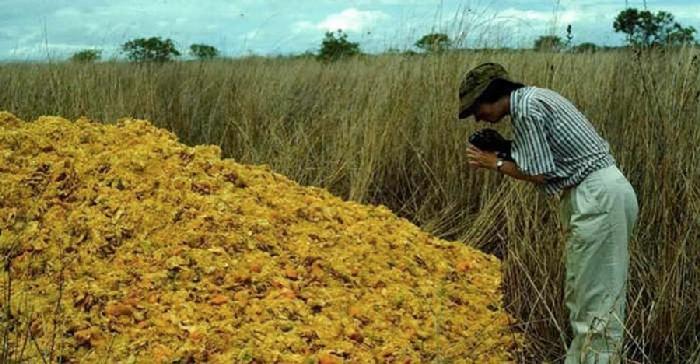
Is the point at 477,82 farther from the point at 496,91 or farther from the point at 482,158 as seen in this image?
the point at 482,158

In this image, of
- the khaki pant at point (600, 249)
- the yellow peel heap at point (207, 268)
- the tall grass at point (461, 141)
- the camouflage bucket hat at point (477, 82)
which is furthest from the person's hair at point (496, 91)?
the yellow peel heap at point (207, 268)

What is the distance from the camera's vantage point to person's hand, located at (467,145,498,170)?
3.04 metres

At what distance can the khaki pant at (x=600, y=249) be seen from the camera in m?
2.80

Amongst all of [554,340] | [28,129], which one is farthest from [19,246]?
[554,340]

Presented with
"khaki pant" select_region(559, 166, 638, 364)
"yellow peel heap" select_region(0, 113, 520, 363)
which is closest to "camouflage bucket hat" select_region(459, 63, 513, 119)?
"khaki pant" select_region(559, 166, 638, 364)

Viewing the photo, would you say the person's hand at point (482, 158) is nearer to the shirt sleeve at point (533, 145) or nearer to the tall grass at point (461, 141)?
the shirt sleeve at point (533, 145)

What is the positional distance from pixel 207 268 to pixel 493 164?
4.17 ft

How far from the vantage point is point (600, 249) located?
9.26ft

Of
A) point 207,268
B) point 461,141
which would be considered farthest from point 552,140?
point 461,141

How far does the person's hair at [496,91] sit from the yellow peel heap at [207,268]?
2.72 ft

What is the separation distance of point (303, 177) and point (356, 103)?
1043 millimetres

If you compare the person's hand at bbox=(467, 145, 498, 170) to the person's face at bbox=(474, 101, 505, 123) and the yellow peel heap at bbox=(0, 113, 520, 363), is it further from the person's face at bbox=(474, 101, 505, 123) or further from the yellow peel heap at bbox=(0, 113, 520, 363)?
the yellow peel heap at bbox=(0, 113, 520, 363)

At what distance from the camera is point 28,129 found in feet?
14.8

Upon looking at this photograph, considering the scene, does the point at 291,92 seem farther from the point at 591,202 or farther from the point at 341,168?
the point at 591,202
